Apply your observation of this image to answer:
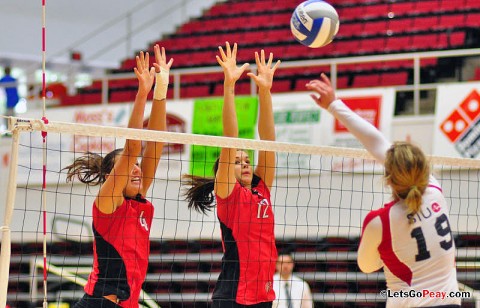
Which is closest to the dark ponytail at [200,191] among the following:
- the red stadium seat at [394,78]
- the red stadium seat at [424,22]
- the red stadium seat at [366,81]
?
the red stadium seat at [394,78]

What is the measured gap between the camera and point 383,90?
1125 cm

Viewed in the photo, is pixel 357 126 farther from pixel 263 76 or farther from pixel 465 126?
pixel 465 126

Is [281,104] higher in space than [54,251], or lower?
higher

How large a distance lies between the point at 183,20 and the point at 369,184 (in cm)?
986

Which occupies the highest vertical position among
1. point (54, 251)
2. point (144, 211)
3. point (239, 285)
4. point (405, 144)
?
point (405, 144)

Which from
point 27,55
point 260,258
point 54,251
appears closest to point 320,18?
point 260,258

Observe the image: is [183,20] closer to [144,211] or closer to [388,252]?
[144,211]

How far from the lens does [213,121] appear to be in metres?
12.0

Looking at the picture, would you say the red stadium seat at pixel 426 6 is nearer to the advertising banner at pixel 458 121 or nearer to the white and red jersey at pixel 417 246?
the advertising banner at pixel 458 121

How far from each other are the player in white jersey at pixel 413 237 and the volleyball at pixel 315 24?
89.6 inches

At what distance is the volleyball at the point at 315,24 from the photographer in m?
5.93

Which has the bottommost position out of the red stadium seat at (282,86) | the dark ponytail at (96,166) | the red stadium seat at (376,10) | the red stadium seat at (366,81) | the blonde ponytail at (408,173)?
the dark ponytail at (96,166)

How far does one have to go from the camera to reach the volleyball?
593 cm

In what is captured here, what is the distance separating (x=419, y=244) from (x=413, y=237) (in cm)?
4
